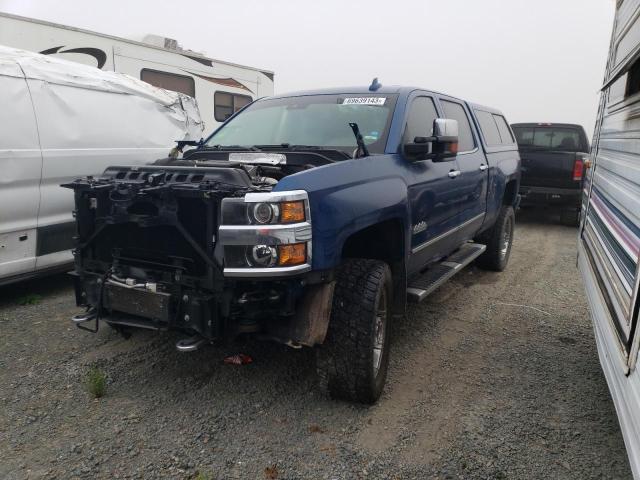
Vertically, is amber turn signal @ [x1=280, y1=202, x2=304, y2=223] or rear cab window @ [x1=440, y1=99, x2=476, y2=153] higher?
rear cab window @ [x1=440, y1=99, x2=476, y2=153]

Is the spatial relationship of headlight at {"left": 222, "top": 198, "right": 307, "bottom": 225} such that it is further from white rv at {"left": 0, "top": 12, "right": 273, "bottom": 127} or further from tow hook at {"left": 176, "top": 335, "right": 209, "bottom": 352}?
white rv at {"left": 0, "top": 12, "right": 273, "bottom": 127}

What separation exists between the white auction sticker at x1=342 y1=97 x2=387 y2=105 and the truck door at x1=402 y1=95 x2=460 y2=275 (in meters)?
0.23

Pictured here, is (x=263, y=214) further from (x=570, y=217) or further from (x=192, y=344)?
(x=570, y=217)

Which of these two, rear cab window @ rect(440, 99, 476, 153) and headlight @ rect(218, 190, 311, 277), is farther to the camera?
rear cab window @ rect(440, 99, 476, 153)

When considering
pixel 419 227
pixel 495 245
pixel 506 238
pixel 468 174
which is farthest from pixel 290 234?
pixel 506 238

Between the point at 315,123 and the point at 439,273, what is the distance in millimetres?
1689

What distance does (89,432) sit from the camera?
2842 mm

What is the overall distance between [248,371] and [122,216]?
1368 millimetres

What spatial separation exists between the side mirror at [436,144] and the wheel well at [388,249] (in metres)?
0.55

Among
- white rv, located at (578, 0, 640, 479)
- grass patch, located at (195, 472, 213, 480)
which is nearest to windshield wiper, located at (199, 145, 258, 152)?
grass patch, located at (195, 472, 213, 480)

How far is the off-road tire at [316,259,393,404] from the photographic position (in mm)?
2992

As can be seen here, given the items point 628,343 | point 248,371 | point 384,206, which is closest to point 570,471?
point 628,343

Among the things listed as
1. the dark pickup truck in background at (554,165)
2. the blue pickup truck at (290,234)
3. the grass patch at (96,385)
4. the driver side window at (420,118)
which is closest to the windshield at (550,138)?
the dark pickup truck in background at (554,165)

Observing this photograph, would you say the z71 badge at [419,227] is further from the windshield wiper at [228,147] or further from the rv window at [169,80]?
the rv window at [169,80]
